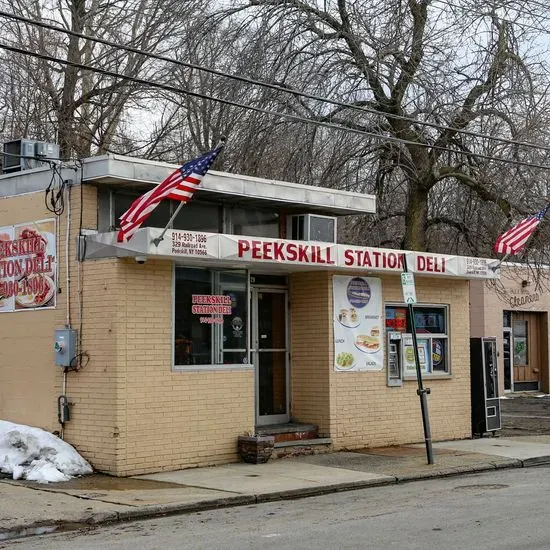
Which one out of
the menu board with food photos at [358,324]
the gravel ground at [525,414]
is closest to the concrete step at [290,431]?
the menu board with food photos at [358,324]

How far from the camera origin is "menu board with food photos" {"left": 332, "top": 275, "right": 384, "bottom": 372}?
54.5 ft

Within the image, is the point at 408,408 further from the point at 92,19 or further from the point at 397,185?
the point at 92,19

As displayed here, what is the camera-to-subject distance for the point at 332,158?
20.5 m

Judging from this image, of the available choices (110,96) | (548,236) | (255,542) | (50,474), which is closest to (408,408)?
(548,236)

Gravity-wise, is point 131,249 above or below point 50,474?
above

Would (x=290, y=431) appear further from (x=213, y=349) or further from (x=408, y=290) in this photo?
(x=408, y=290)

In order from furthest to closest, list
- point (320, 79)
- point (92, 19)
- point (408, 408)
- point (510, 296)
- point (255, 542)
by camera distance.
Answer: point (510, 296) < point (92, 19) < point (320, 79) < point (408, 408) < point (255, 542)

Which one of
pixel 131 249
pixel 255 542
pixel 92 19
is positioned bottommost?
pixel 255 542

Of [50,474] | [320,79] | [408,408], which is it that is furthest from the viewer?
[320,79]

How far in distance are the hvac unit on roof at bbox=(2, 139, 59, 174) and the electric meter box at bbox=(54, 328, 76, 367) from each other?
255 centimetres

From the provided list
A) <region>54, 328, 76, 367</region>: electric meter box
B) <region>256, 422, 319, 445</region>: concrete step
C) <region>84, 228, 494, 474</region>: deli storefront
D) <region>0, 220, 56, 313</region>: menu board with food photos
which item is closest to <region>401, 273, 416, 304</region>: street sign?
<region>84, 228, 494, 474</region>: deli storefront

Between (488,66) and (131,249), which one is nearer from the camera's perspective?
(131,249)

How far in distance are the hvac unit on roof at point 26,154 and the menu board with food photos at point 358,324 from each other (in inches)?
204

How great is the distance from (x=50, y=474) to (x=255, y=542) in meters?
4.74
